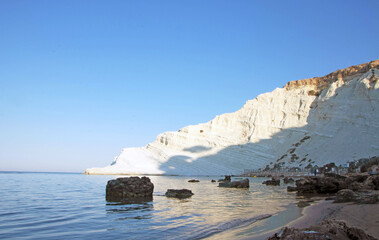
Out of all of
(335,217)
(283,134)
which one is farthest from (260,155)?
(335,217)

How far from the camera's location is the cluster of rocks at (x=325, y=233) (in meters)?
3.52

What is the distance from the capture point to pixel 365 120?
63656mm

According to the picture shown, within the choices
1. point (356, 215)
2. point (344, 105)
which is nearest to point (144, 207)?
point (356, 215)

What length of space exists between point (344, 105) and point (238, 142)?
25.5 m

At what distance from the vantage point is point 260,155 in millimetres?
71500

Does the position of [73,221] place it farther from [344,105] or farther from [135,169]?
[344,105]

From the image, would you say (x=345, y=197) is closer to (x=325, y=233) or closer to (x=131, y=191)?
(x=325, y=233)

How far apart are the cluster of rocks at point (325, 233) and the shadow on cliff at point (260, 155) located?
61.1 m

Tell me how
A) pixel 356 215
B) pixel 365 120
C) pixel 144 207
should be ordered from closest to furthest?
pixel 356 215 → pixel 144 207 → pixel 365 120

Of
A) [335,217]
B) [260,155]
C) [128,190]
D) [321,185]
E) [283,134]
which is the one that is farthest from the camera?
[283,134]

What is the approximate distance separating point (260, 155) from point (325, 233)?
69.8 meters

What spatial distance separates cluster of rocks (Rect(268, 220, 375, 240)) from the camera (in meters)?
3.52

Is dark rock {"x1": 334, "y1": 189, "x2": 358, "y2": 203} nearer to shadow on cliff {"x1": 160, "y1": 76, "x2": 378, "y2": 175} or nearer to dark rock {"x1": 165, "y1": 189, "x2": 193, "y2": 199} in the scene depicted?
dark rock {"x1": 165, "y1": 189, "x2": 193, "y2": 199}

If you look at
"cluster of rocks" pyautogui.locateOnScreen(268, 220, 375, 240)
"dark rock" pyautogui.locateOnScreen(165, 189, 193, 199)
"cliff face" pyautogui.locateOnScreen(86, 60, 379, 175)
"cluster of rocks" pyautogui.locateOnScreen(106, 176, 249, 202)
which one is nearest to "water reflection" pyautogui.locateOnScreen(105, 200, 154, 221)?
"cluster of rocks" pyautogui.locateOnScreen(106, 176, 249, 202)
